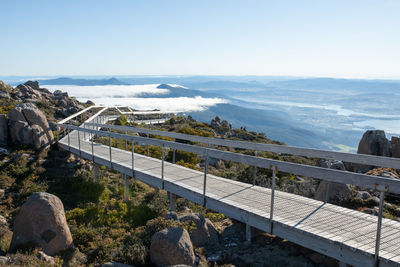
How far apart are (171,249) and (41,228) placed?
3.14 metres

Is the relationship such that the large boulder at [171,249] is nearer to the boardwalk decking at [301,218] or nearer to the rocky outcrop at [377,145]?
the boardwalk decking at [301,218]

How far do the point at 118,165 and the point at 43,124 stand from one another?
22.5 ft

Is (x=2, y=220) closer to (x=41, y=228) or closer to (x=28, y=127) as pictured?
(x=41, y=228)

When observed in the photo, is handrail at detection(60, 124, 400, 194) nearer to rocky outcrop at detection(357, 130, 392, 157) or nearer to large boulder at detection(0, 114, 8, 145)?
large boulder at detection(0, 114, 8, 145)

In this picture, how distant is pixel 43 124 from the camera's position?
52.2 feet

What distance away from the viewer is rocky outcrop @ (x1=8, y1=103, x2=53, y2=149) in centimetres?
1506

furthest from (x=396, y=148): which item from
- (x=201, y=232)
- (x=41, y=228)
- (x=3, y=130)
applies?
(x=3, y=130)

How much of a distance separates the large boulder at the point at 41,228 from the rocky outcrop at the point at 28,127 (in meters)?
8.70

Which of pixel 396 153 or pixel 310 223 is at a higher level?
pixel 310 223

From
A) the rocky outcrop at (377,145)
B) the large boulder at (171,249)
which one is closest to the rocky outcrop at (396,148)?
the rocky outcrop at (377,145)

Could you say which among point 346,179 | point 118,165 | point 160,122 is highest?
point 346,179

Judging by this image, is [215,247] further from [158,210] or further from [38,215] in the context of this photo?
[38,215]

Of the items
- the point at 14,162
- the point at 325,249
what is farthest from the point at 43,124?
the point at 325,249

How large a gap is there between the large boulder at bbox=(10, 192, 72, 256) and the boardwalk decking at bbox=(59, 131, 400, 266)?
9.99ft
